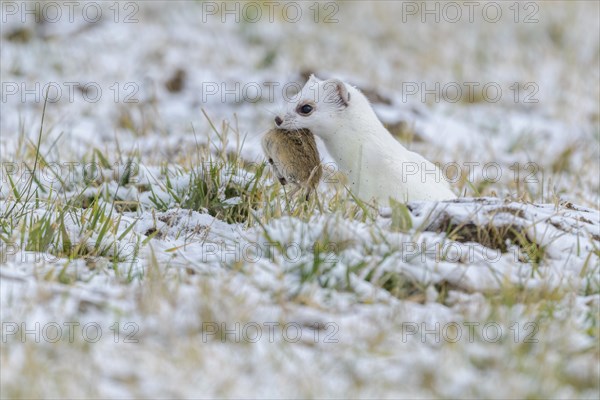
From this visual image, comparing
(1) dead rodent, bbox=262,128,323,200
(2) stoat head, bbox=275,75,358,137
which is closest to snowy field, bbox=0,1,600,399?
(1) dead rodent, bbox=262,128,323,200

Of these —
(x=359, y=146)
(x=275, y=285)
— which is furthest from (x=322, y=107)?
(x=275, y=285)

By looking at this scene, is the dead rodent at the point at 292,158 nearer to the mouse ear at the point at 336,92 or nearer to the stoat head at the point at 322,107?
the stoat head at the point at 322,107

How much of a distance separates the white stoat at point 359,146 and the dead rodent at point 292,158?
0.07 m

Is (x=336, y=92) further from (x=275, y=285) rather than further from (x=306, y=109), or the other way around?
(x=275, y=285)

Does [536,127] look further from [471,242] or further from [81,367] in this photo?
[81,367]

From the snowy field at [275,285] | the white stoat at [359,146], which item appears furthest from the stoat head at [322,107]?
the snowy field at [275,285]

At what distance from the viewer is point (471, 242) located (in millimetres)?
3357

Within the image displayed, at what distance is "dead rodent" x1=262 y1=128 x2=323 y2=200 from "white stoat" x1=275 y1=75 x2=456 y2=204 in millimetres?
71

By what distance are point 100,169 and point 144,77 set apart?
406 centimetres

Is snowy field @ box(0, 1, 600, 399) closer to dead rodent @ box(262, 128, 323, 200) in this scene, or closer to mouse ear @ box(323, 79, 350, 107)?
dead rodent @ box(262, 128, 323, 200)

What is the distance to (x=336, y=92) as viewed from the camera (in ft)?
13.5

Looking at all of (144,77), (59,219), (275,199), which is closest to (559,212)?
(275,199)

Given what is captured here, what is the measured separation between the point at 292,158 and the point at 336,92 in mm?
409

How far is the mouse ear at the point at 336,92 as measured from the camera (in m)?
4.11
